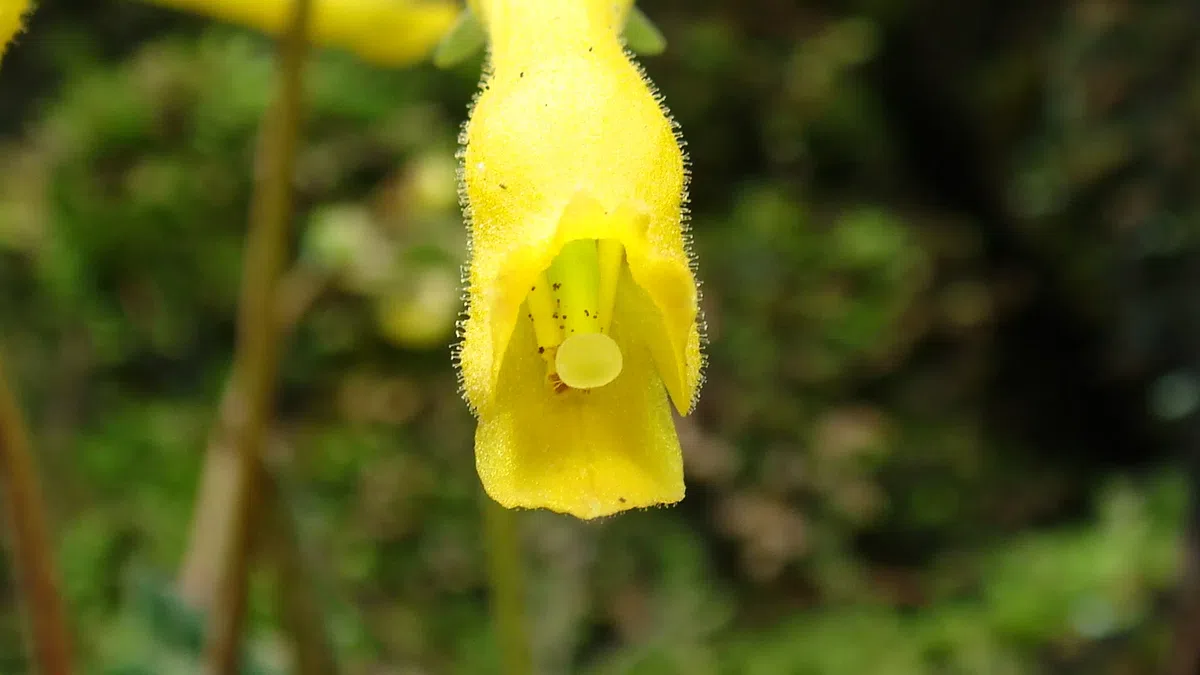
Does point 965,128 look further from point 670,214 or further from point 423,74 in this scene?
point 670,214

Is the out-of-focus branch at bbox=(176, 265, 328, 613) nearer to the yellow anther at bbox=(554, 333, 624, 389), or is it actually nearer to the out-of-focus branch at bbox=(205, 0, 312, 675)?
the out-of-focus branch at bbox=(205, 0, 312, 675)

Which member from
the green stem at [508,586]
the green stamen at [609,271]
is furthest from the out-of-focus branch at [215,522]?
the green stamen at [609,271]

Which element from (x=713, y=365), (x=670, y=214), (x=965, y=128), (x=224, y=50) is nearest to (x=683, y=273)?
(x=670, y=214)

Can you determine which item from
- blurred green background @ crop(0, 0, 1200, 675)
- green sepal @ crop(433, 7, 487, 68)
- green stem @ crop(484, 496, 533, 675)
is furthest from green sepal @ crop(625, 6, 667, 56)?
blurred green background @ crop(0, 0, 1200, 675)

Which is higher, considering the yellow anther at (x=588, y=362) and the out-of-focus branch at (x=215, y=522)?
the out-of-focus branch at (x=215, y=522)

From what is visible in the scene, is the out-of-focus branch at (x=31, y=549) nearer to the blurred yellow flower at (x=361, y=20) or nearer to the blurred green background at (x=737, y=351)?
the blurred yellow flower at (x=361, y=20)

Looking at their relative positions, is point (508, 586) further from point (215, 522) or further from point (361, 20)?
point (361, 20)

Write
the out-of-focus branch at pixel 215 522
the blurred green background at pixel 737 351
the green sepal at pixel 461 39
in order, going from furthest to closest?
the blurred green background at pixel 737 351, the out-of-focus branch at pixel 215 522, the green sepal at pixel 461 39
